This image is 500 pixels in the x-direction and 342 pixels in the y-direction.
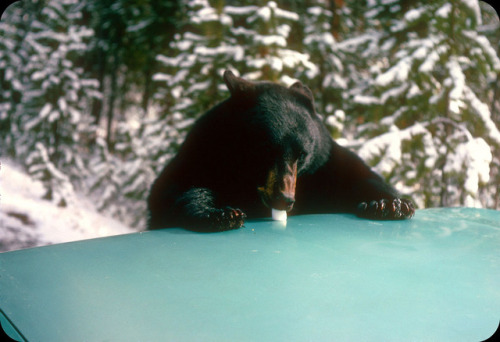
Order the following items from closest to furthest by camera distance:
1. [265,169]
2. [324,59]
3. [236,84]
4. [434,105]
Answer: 1. [265,169]
2. [236,84]
3. [434,105]
4. [324,59]

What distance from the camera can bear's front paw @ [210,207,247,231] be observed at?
1.94 m

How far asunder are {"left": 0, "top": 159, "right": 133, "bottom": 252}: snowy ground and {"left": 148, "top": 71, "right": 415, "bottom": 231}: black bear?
24.3ft

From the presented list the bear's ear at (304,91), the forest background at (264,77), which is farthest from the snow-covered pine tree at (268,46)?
the bear's ear at (304,91)

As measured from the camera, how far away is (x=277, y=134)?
246cm

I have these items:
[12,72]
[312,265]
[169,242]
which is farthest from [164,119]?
[312,265]

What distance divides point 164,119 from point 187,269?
6342 millimetres

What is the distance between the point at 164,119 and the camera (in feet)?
24.2

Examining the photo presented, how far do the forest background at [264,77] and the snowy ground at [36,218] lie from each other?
12.0 inches

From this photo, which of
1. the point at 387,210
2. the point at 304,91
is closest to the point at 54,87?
the point at 304,91

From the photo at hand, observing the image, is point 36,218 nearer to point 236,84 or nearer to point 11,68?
point 11,68

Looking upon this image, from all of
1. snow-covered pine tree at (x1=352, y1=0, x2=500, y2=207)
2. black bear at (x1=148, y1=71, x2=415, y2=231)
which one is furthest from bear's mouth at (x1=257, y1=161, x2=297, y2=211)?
snow-covered pine tree at (x1=352, y1=0, x2=500, y2=207)

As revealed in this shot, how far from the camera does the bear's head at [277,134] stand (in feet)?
7.61

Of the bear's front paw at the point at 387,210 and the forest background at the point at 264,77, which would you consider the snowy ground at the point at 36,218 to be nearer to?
the forest background at the point at 264,77

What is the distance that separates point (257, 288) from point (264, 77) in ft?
16.3
